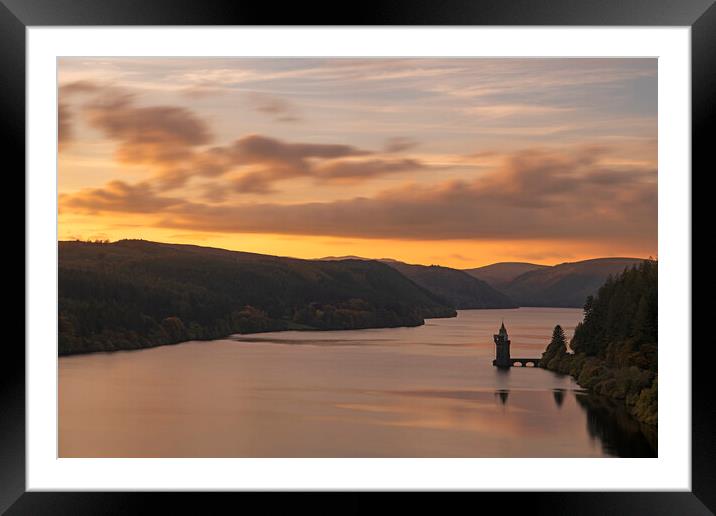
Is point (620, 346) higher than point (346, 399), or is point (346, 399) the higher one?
point (620, 346)

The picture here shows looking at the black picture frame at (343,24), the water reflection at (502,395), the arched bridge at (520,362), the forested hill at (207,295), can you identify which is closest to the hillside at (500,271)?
the forested hill at (207,295)

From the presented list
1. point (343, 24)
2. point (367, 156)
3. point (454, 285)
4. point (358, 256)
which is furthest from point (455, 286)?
point (343, 24)

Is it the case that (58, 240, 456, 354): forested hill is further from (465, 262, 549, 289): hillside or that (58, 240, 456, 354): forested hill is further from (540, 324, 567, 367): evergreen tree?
(540, 324, 567, 367): evergreen tree

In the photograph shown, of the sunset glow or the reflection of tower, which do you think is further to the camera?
the reflection of tower

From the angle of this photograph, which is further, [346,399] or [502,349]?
[502,349]

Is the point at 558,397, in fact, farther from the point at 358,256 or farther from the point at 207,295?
the point at 207,295

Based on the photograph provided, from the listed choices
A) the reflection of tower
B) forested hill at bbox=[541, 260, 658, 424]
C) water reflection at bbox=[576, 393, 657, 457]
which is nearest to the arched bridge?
the reflection of tower

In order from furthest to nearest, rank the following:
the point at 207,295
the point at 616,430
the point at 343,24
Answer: the point at 207,295
the point at 616,430
the point at 343,24
